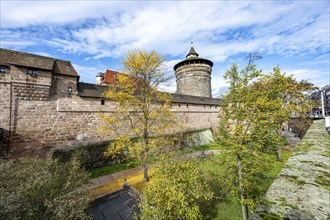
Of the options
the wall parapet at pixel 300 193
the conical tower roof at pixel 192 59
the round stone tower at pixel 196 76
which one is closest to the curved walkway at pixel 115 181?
the wall parapet at pixel 300 193

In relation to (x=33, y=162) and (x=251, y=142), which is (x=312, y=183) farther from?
(x=33, y=162)

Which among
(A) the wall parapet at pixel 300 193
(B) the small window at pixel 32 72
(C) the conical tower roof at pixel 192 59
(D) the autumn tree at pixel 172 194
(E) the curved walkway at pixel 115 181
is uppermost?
(C) the conical tower roof at pixel 192 59

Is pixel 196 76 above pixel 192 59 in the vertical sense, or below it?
below

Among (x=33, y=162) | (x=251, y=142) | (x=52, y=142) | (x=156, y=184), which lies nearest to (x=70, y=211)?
(x=156, y=184)

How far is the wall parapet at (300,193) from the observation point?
1.28 meters

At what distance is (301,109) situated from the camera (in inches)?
499

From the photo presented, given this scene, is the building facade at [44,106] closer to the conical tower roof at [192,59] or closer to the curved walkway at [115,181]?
the curved walkway at [115,181]

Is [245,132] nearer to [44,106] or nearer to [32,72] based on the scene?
[44,106]

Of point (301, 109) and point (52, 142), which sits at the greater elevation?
point (301, 109)

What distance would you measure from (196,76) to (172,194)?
2551cm

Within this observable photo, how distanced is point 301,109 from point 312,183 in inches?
588

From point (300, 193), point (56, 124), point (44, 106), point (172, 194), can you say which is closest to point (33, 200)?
point (172, 194)

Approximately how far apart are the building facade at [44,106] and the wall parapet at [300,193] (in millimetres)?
12771

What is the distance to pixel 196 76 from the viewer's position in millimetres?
27516
